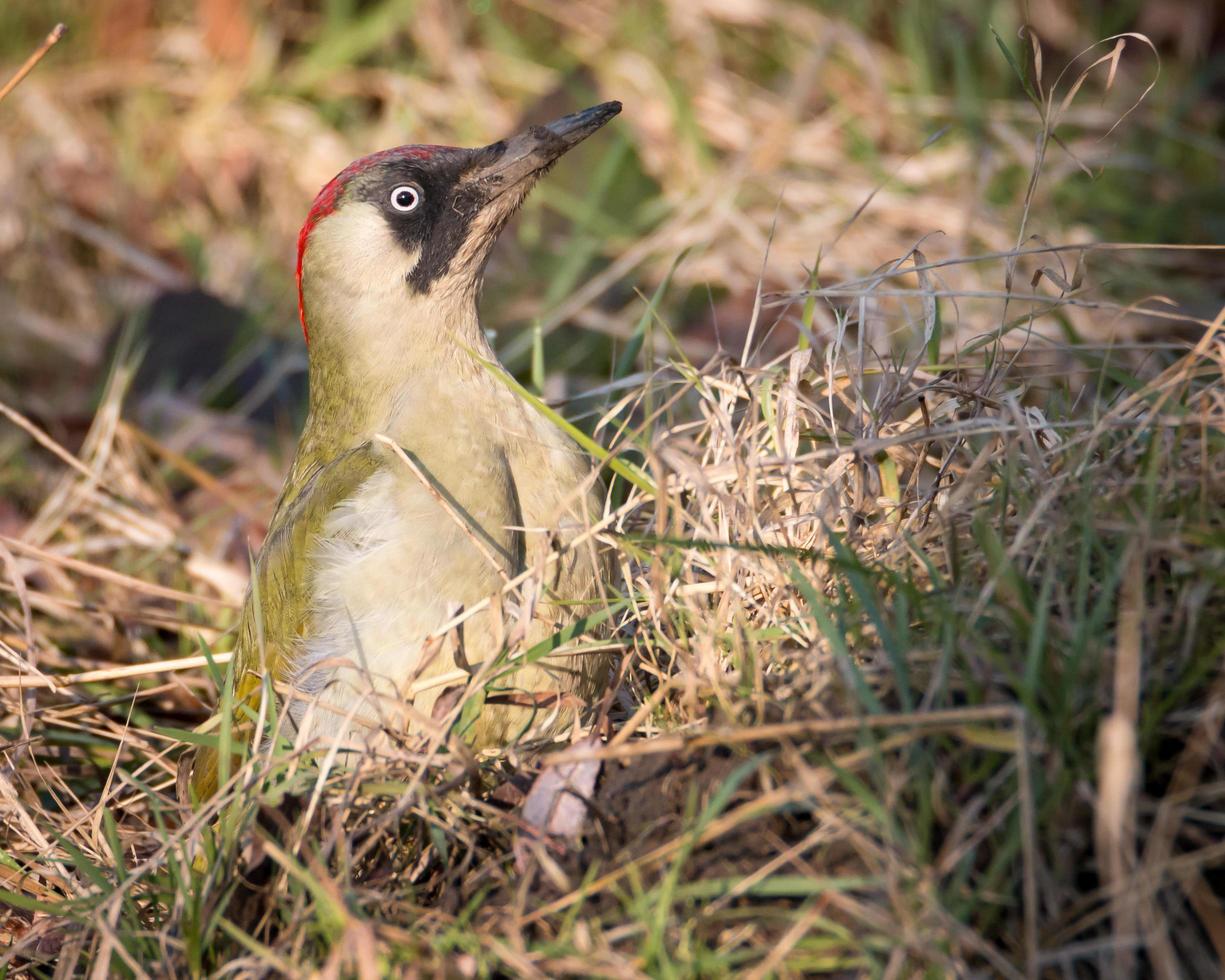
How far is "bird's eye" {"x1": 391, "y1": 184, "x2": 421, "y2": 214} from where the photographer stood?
276 cm

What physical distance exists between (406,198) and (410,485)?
24.7 inches

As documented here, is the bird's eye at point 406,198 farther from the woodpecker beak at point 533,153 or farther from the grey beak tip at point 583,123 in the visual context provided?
the grey beak tip at point 583,123

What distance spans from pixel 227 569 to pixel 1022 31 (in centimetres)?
212

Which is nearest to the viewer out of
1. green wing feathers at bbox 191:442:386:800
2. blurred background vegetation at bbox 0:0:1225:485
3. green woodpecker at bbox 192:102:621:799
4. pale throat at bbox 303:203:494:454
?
green woodpecker at bbox 192:102:621:799

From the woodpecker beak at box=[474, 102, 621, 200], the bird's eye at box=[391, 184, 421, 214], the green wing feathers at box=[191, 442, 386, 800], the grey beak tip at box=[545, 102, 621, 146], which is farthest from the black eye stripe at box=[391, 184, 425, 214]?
the green wing feathers at box=[191, 442, 386, 800]

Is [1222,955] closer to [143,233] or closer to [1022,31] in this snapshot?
[1022,31]

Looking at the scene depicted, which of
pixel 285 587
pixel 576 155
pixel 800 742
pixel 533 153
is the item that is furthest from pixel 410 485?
pixel 576 155

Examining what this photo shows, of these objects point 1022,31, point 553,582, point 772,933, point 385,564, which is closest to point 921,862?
point 772,933

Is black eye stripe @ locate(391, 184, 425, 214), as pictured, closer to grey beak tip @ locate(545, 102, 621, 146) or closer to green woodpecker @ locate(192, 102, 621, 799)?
green woodpecker @ locate(192, 102, 621, 799)

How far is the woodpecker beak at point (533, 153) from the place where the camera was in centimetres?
279

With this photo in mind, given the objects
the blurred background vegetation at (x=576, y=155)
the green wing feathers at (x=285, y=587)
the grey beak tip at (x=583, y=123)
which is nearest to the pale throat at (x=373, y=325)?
the green wing feathers at (x=285, y=587)

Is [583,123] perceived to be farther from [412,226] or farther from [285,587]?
[285,587]

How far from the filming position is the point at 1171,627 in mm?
1737

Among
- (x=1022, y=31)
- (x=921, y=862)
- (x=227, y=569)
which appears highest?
(x=1022, y=31)
